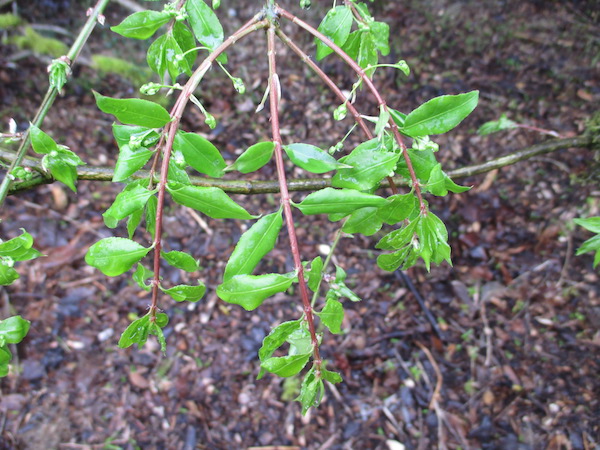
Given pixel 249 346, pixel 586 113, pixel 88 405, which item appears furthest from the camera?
pixel 586 113

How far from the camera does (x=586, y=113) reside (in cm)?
296

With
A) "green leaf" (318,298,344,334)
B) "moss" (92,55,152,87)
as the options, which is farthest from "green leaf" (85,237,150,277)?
"moss" (92,55,152,87)

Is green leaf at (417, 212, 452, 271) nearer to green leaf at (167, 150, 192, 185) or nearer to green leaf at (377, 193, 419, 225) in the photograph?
green leaf at (377, 193, 419, 225)

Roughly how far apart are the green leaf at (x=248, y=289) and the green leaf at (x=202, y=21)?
465 millimetres

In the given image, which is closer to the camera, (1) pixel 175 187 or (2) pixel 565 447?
(1) pixel 175 187

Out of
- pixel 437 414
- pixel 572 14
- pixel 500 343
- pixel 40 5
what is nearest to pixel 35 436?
pixel 437 414

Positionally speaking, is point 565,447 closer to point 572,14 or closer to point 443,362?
point 443,362

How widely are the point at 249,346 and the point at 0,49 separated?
95.8 inches

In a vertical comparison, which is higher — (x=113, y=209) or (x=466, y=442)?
(x=113, y=209)

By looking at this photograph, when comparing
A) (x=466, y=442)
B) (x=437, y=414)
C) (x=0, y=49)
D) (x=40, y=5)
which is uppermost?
(x=40, y=5)

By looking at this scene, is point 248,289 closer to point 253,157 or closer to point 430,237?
point 253,157

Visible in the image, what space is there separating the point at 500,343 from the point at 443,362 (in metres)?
0.31

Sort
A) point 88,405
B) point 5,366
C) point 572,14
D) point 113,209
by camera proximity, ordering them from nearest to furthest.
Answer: point 113,209 < point 5,366 < point 88,405 < point 572,14

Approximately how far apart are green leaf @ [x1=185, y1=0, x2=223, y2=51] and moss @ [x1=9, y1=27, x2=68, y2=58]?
2509 millimetres
